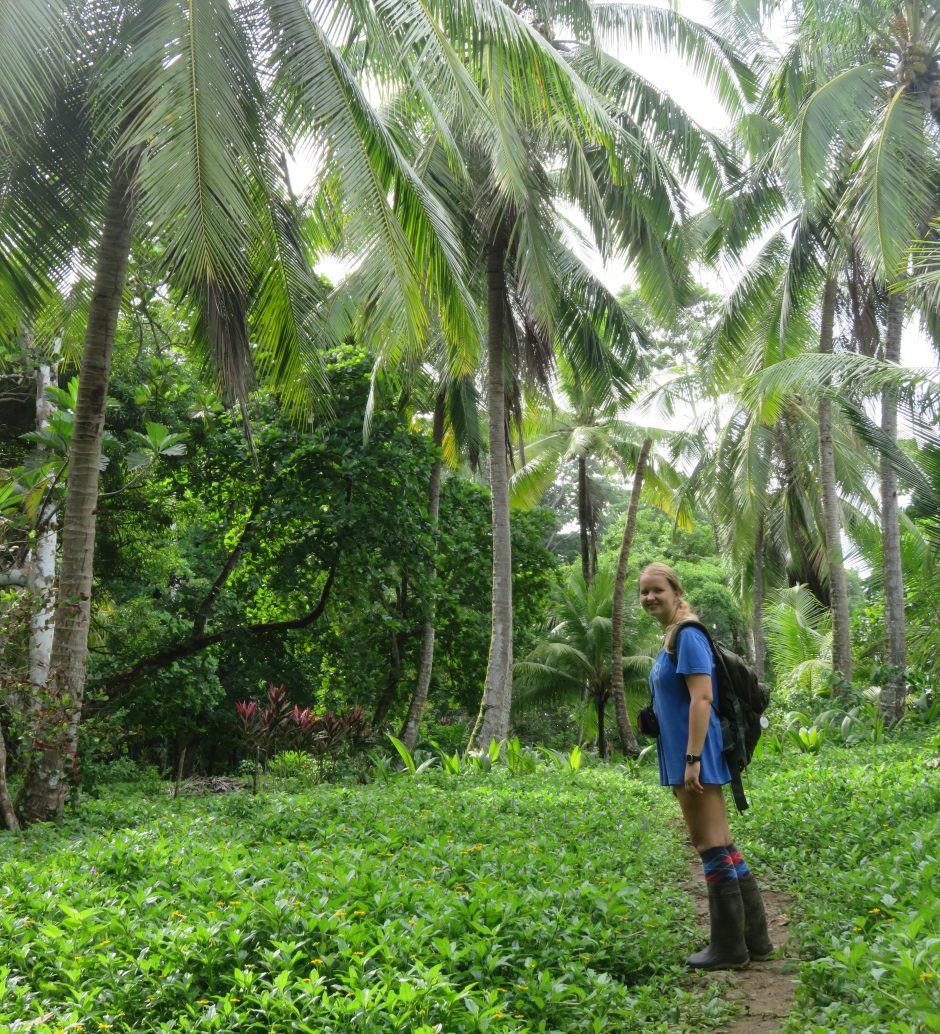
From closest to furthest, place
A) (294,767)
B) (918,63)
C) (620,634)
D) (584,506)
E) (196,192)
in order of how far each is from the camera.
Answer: (196,192)
(918,63)
(294,767)
(620,634)
(584,506)

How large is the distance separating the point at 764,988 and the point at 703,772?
33.0 inches

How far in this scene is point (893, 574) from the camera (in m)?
14.3

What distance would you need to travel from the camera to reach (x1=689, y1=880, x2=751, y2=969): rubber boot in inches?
164

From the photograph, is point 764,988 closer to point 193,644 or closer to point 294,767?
point 193,644

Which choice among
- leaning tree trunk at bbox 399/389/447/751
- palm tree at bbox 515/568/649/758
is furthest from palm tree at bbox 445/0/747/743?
palm tree at bbox 515/568/649/758

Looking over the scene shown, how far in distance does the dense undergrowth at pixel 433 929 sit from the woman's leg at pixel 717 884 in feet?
0.54

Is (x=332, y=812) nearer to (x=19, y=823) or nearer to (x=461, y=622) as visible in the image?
(x=19, y=823)

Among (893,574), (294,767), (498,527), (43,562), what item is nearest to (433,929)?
(43,562)

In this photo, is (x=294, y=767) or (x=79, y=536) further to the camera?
(x=294, y=767)

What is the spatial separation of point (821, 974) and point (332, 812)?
453cm

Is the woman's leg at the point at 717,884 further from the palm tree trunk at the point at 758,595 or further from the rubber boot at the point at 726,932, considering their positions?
the palm tree trunk at the point at 758,595

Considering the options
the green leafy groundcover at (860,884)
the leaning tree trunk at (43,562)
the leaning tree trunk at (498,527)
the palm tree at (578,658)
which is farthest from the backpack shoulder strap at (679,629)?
the palm tree at (578,658)

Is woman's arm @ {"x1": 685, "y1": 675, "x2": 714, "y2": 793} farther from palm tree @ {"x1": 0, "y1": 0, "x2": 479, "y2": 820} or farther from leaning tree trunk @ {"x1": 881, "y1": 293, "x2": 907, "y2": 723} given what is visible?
leaning tree trunk @ {"x1": 881, "y1": 293, "x2": 907, "y2": 723}

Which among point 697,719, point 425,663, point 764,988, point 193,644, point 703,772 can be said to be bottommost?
point 764,988
